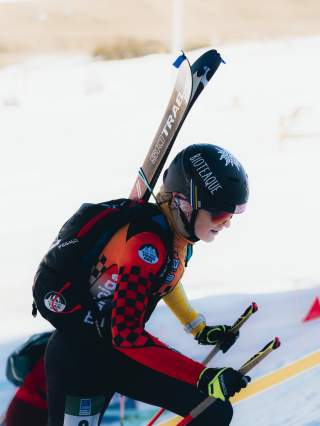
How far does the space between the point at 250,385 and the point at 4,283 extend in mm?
2353

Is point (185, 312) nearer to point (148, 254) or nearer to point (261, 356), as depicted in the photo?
point (261, 356)

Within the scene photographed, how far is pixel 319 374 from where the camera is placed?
138 inches

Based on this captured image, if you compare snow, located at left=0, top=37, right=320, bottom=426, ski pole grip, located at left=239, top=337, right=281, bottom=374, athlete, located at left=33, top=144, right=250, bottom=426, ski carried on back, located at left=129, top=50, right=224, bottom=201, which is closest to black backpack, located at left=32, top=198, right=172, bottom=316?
athlete, located at left=33, top=144, right=250, bottom=426

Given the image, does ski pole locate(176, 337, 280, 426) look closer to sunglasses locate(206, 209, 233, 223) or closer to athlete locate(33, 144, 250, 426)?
athlete locate(33, 144, 250, 426)

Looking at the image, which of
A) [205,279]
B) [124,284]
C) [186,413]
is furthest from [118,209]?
[205,279]

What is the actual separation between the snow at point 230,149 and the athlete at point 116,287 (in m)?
1.22

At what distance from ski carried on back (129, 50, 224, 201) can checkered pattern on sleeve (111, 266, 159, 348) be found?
0.66 meters

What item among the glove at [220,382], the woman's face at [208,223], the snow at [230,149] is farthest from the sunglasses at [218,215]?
the snow at [230,149]

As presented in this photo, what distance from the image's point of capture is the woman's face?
87.4 inches

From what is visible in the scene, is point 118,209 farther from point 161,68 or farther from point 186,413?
point 161,68

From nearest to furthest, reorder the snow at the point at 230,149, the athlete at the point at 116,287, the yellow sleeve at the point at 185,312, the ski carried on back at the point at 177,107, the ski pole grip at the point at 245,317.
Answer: the athlete at the point at 116,287 < the ski carried on back at the point at 177,107 < the ski pole grip at the point at 245,317 < the yellow sleeve at the point at 185,312 < the snow at the point at 230,149

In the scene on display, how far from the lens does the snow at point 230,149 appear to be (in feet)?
13.9

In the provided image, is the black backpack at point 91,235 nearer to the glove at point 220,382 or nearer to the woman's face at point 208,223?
the woman's face at point 208,223

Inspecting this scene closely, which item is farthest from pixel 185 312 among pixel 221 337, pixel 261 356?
pixel 261 356
